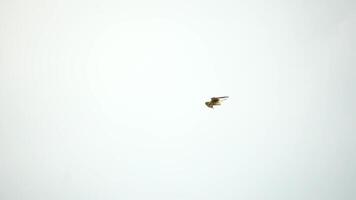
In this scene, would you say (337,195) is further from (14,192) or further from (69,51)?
(14,192)

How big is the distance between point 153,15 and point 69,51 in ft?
1.37

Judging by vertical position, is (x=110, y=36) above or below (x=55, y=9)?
below

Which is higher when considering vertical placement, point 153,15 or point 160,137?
point 153,15

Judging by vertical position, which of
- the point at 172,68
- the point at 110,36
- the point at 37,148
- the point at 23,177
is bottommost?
the point at 23,177

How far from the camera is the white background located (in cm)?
124

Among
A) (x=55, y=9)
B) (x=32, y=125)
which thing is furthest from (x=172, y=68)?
(x=32, y=125)

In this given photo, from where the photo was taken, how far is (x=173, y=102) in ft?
4.18

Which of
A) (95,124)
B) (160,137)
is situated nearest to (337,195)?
(160,137)

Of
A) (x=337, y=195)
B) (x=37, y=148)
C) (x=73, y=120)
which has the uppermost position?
(x=73, y=120)

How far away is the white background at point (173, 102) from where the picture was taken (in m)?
1.24

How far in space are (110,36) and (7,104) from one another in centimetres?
57

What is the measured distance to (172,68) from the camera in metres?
1.26

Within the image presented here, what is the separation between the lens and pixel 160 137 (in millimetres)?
1277

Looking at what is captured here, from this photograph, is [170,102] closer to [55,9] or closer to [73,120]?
[73,120]
